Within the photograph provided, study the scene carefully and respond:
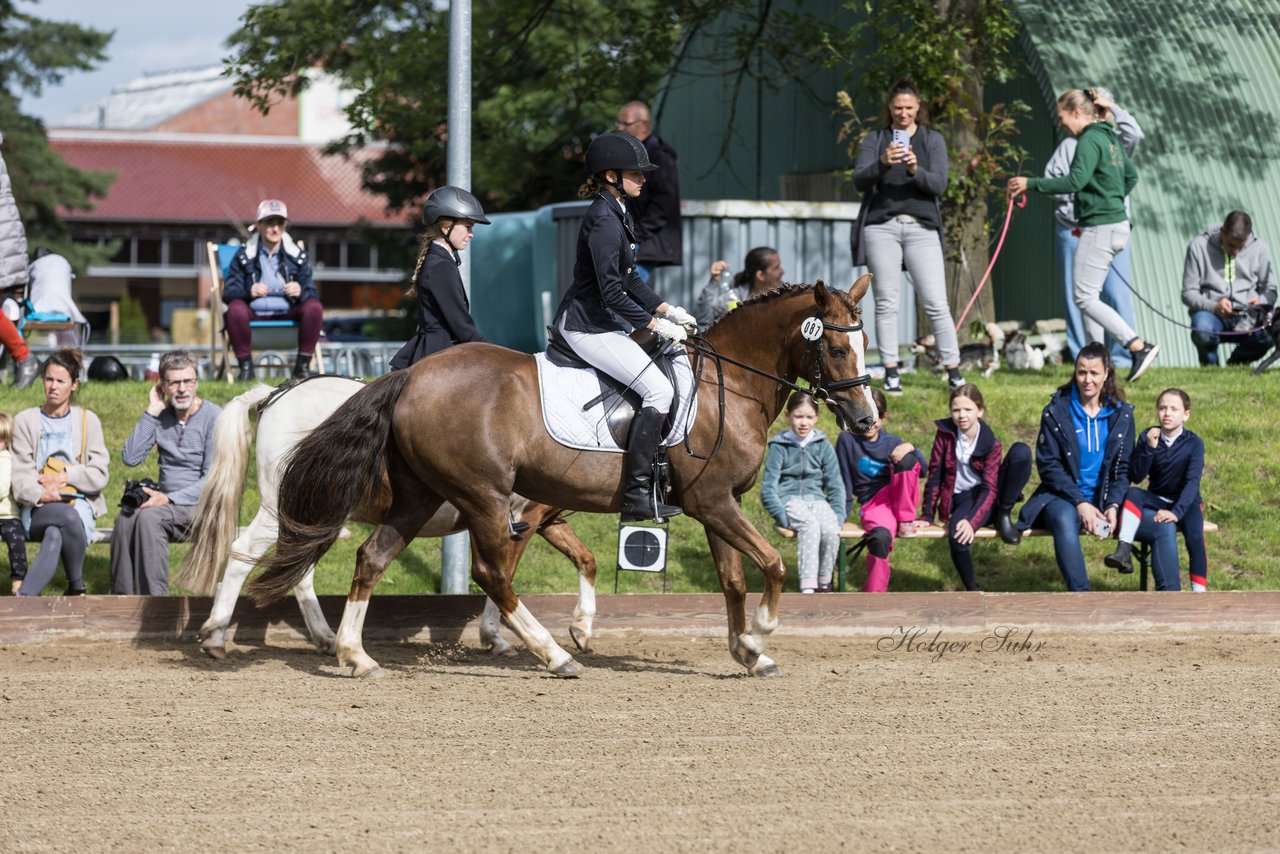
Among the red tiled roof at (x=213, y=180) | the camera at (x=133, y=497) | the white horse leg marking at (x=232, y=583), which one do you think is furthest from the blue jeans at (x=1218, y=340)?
the red tiled roof at (x=213, y=180)

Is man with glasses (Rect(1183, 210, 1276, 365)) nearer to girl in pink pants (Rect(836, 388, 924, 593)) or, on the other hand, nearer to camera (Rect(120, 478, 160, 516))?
girl in pink pants (Rect(836, 388, 924, 593))

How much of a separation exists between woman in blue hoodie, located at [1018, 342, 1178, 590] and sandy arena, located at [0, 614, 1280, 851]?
108 cm

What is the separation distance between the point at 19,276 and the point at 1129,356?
28.0 feet

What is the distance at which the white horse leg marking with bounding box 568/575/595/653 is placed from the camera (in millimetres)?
8398

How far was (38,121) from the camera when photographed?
33.9m

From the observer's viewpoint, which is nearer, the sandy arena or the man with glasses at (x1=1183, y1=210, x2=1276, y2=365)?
the sandy arena

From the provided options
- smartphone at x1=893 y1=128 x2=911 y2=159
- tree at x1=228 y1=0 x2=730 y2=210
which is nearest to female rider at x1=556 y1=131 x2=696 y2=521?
smartphone at x1=893 y1=128 x2=911 y2=159

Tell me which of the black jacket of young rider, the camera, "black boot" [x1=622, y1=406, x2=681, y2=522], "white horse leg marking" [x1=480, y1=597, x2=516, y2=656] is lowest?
"white horse leg marking" [x1=480, y1=597, x2=516, y2=656]

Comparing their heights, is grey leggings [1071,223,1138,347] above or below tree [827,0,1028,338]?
below

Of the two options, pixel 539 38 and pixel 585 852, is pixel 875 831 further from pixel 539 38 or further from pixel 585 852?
pixel 539 38

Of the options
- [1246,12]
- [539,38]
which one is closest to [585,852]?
[1246,12]

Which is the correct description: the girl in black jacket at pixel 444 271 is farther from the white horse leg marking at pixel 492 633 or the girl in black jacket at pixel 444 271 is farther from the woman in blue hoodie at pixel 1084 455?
the woman in blue hoodie at pixel 1084 455

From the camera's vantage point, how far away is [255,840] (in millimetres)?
4895

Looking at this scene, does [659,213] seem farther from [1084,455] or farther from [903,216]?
[1084,455]
